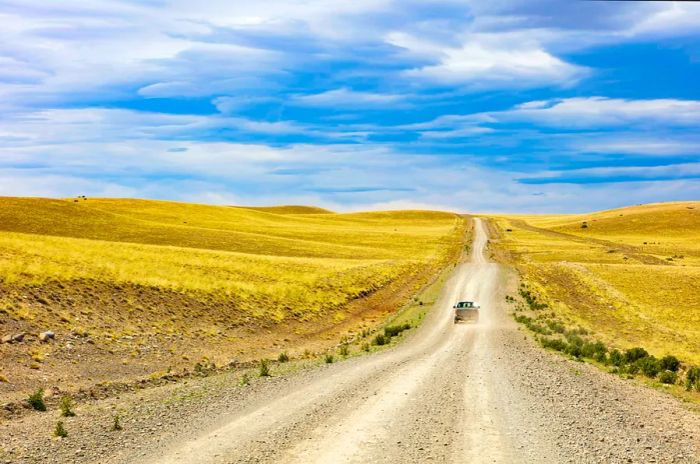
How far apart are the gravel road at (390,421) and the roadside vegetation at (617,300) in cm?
347

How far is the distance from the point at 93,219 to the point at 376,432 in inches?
3131

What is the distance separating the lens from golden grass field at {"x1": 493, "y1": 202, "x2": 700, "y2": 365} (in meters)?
39.6

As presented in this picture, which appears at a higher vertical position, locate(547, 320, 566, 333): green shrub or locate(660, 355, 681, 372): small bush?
locate(660, 355, 681, 372): small bush

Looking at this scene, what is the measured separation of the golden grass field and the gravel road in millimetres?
15166

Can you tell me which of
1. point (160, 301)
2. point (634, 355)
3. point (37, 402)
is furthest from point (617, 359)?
point (160, 301)

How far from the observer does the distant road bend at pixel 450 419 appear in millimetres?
13062

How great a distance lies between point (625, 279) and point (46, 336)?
55.8m

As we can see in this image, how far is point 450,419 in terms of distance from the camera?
15703 millimetres

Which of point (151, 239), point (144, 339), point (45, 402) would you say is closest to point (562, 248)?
point (151, 239)

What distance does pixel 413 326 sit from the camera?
39344 mm

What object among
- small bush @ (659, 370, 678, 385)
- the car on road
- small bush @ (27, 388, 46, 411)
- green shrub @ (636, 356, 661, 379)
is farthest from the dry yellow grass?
small bush @ (659, 370, 678, 385)

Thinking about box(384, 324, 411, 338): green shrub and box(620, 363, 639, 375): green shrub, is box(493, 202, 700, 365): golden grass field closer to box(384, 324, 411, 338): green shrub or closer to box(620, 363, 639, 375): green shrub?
box(620, 363, 639, 375): green shrub

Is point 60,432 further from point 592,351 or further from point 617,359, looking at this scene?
point 592,351

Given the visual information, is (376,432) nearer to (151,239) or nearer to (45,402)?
(45,402)
